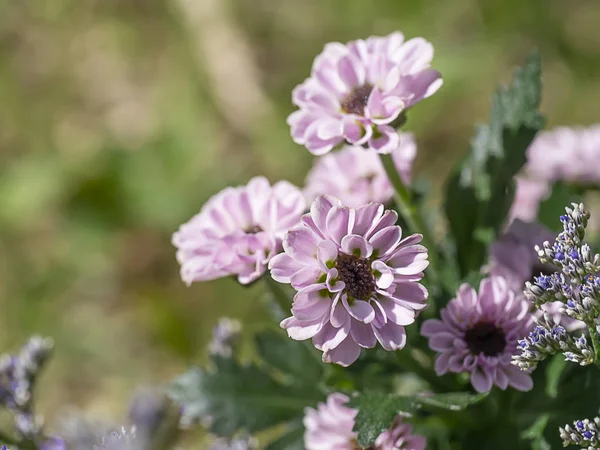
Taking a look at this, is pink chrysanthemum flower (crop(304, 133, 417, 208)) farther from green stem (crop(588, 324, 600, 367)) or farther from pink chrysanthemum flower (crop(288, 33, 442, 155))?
green stem (crop(588, 324, 600, 367))

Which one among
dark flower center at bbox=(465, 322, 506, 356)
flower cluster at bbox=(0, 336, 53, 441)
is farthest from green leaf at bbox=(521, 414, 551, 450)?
flower cluster at bbox=(0, 336, 53, 441)

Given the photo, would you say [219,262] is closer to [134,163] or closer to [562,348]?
[562,348]

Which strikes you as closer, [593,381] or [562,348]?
[562,348]

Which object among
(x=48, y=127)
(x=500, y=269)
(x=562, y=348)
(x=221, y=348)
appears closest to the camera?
(x=562, y=348)

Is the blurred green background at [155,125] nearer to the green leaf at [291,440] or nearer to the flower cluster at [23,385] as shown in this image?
the flower cluster at [23,385]

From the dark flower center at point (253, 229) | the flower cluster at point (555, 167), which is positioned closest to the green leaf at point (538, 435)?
the dark flower center at point (253, 229)

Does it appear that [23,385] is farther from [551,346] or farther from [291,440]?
[551,346]

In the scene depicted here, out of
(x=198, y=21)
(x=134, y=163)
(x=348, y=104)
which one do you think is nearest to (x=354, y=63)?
(x=348, y=104)
